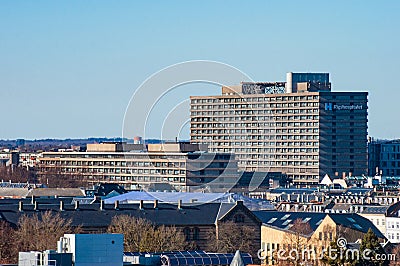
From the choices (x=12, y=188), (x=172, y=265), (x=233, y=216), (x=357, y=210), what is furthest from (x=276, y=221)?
(x=12, y=188)

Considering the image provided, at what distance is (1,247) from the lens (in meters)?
93.6

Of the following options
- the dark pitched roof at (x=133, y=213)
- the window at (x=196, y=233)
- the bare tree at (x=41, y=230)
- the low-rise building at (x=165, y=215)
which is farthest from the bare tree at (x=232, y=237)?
the bare tree at (x=41, y=230)

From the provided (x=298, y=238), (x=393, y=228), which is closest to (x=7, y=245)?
(x=298, y=238)

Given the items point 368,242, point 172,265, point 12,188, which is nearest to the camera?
point 172,265

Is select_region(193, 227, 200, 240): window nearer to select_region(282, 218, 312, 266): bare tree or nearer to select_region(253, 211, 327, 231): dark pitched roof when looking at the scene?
select_region(253, 211, 327, 231): dark pitched roof

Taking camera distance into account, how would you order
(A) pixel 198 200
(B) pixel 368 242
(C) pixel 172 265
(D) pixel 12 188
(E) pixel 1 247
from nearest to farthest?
(C) pixel 172 265
(B) pixel 368 242
(E) pixel 1 247
(A) pixel 198 200
(D) pixel 12 188

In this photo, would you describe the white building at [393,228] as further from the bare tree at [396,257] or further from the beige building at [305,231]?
the bare tree at [396,257]

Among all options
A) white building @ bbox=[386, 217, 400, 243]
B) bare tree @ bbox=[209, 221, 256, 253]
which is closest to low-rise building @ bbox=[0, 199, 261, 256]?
bare tree @ bbox=[209, 221, 256, 253]

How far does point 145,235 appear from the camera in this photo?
101 metres

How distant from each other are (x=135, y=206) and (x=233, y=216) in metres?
7.77

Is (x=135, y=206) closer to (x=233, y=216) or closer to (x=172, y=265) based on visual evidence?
(x=233, y=216)

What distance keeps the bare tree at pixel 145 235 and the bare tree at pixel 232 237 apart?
100 inches

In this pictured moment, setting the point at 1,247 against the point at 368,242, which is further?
the point at 1,247

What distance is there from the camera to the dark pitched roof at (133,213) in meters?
110
